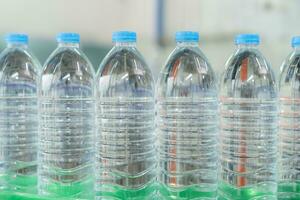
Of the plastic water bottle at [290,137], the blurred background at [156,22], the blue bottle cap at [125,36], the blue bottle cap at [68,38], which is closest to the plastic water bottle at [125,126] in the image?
the blue bottle cap at [125,36]

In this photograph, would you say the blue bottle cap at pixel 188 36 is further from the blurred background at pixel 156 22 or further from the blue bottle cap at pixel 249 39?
the blurred background at pixel 156 22

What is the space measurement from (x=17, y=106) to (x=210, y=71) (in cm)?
66

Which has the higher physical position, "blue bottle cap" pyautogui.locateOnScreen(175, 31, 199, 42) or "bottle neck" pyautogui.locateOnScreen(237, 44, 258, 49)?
"blue bottle cap" pyautogui.locateOnScreen(175, 31, 199, 42)

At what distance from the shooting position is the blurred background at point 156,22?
74.4 inches

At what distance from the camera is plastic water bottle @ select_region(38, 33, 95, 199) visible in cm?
134

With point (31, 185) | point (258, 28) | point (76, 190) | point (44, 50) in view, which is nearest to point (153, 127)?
point (76, 190)

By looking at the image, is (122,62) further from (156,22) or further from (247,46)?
(156,22)

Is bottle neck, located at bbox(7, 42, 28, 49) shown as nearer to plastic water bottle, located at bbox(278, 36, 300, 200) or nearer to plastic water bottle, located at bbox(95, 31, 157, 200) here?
plastic water bottle, located at bbox(95, 31, 157, 200)

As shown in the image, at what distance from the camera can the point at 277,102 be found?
4.31 ft

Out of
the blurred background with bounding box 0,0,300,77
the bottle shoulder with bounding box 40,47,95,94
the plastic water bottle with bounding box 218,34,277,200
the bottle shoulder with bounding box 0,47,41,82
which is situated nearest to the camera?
the plastic water bottle with bounding box 218,34,277,200

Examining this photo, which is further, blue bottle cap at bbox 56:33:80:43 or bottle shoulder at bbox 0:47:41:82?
bottle shoulder at bbox 0:47:41:82

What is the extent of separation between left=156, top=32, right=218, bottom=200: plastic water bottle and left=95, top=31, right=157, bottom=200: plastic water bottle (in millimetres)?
40

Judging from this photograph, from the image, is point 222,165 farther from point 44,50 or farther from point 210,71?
point 44,50

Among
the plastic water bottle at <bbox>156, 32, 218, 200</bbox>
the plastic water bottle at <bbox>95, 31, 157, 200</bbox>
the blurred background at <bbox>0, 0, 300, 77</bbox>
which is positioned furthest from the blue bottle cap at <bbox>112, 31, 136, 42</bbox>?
the blurred background at <bbox>0, 0, 300, 77</bbox>
